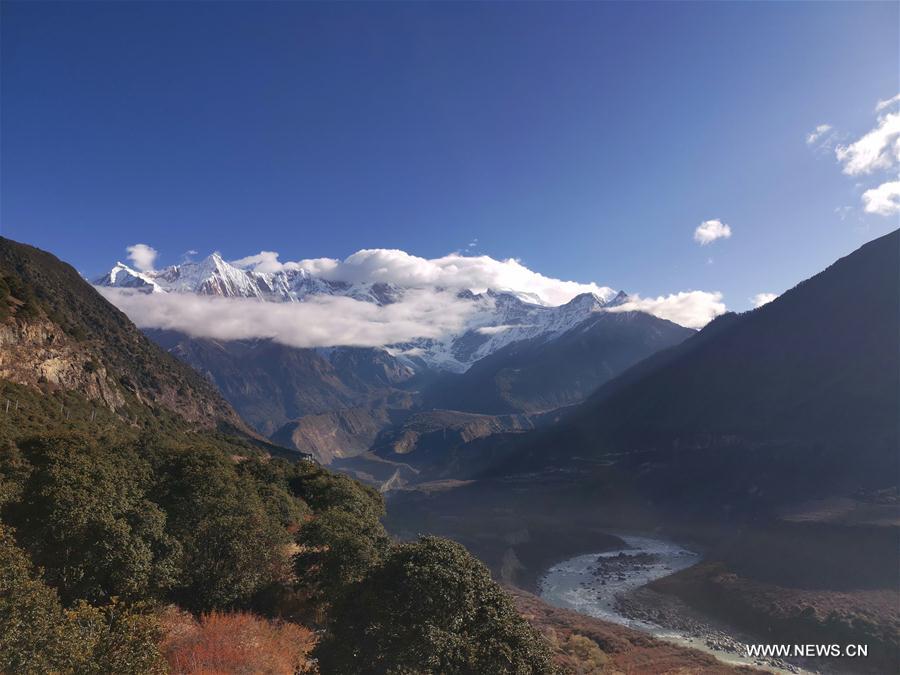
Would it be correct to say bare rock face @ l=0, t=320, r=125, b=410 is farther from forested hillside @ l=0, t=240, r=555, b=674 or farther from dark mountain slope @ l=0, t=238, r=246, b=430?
forested hillside @ l=0, t=240, r=555, b=674

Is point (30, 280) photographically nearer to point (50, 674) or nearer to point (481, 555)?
point (481, 555)

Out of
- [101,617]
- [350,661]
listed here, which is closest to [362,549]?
[350,661]

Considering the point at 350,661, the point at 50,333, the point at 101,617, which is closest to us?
the point at 101,617

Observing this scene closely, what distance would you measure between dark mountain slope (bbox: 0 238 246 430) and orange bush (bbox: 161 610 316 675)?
80551 millimetres

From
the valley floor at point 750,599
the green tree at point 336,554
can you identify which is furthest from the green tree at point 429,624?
the valley floor at point 750,599

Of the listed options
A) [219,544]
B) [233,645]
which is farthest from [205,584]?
[233,645]

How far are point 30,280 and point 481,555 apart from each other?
519ft

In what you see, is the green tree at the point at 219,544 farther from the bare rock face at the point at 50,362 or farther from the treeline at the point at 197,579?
the bare rock face at the point at 50,362

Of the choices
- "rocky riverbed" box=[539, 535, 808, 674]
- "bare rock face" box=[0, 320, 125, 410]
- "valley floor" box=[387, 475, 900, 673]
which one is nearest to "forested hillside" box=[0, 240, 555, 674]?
"bare rock face" box=[0, 320, 125, 410]

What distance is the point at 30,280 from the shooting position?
5773 inches

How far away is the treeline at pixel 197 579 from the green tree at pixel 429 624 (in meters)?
0.06

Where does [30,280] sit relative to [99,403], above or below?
above

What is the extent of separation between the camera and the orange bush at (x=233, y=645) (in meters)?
25.0

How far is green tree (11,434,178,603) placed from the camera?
26.1m
